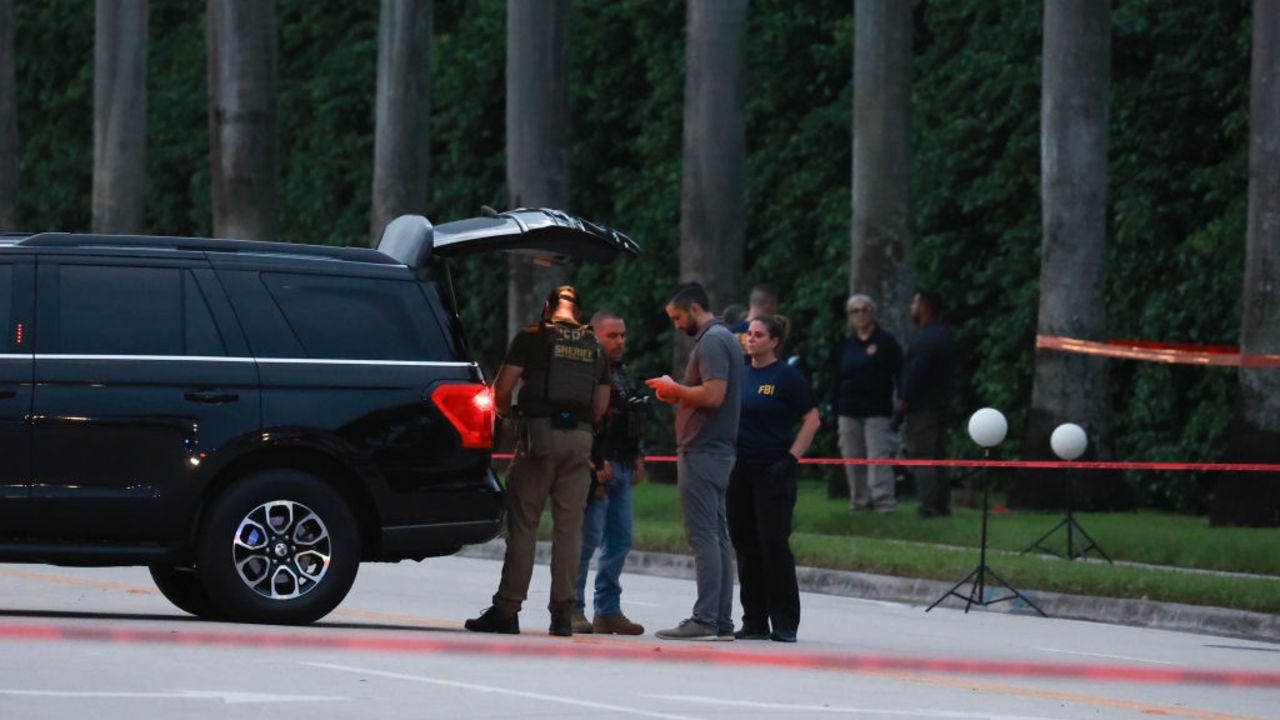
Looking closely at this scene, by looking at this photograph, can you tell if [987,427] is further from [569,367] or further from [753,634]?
[569,367]

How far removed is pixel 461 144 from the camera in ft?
133

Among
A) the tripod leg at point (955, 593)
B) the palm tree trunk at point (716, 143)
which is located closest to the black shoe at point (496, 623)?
the tripod leg at point (955, 593)

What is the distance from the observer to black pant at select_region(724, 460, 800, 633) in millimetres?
16781

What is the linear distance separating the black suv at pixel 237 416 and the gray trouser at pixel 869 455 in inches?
366

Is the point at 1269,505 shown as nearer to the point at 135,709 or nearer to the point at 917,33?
the point at 917,33

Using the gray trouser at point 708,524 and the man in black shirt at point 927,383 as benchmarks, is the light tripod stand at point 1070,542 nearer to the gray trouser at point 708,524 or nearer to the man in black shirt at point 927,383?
the man in black shirt at point 927,383

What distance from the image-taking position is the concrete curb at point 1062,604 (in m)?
18.8

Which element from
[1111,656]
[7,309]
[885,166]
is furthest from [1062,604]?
[885,166]

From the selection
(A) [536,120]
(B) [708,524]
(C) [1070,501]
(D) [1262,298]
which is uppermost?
(A) [536,120]

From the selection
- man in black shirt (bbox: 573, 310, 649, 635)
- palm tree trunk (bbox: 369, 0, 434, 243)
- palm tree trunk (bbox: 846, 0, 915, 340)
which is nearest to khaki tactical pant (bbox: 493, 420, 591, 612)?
man in black shirt (bbox: 573, 310, 649, 635)

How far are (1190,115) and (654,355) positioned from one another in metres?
9.37

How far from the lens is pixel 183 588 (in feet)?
54.9

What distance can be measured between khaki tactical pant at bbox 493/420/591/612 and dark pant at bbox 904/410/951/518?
878cm

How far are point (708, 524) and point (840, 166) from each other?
698 inches
